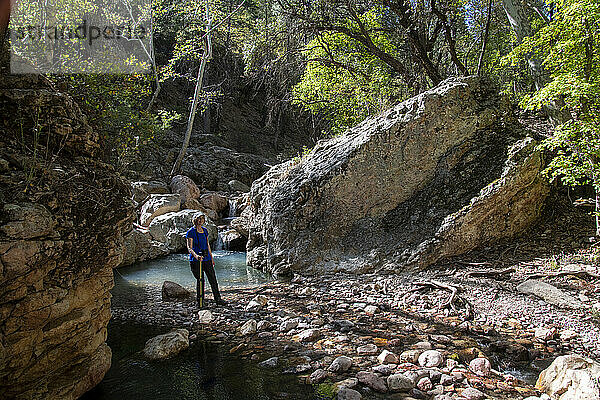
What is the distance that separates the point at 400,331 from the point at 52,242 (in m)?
4.29

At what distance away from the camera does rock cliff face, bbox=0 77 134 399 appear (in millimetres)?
3039

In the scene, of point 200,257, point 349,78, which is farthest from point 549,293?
point 349,78

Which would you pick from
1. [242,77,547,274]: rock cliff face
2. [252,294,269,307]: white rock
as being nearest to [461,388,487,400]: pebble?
[252,294,269,307]: white rock

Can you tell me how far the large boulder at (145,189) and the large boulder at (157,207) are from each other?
1687 mm

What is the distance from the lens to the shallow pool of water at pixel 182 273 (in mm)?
9258

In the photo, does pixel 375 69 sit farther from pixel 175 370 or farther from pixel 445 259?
pixel 175 370

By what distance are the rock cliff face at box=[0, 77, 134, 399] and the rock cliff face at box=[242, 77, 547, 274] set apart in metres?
5.69

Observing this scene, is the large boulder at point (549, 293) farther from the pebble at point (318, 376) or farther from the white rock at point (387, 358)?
the pebble at point (318, 376)

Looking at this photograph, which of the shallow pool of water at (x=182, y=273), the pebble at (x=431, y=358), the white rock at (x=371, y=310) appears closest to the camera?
the pebble at (x=431, y=358)

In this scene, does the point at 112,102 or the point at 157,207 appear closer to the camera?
the point at 112,102

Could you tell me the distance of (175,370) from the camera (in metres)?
4.41

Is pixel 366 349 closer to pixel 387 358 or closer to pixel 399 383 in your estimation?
pixel 387 358

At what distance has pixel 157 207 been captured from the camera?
14.6m

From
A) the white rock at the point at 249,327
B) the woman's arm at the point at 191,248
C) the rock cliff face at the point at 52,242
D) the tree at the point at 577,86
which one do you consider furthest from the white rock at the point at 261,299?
the tree at the point at 577,86
